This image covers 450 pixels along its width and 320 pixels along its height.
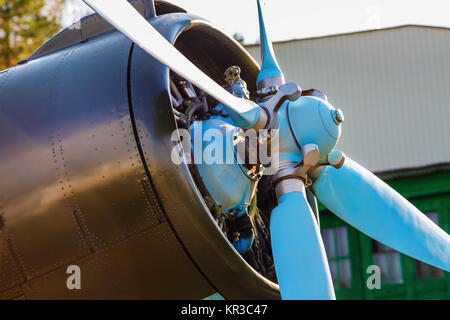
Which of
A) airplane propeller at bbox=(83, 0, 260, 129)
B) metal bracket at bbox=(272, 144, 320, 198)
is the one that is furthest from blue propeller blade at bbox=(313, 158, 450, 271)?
airplane propeller at bbox=(83, 0, 260, 129)

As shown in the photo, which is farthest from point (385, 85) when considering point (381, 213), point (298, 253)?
point (298, 253)

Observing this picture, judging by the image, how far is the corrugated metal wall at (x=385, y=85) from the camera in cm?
1305

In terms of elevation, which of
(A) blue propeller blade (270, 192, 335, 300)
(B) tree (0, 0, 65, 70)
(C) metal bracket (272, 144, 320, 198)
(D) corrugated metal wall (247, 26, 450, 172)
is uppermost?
(B) tree (0, 0, 65, 70)

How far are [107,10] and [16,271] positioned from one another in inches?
85.4

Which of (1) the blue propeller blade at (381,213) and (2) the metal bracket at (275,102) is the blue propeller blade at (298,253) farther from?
(1) the blue propeller blade at (381,213)

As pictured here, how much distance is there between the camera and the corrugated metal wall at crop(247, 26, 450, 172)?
42.8 ft

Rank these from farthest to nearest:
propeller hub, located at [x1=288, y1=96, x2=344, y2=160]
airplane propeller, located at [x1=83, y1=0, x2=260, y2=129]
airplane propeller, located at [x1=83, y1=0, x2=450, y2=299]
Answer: propeller hub, located at [x1=288, y1=96, x2=344, y2=160] → airplane propeller, located at [x1=83, y1=0, x2=450, y2=299] → airplane propeller, located at [x1=83, y1=0, x2=260, y2=129]

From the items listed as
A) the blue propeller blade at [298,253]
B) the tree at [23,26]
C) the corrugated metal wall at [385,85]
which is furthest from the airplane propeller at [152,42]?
the tree at [23,26]

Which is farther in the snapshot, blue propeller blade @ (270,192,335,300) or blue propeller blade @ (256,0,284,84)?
blue propeller blade @ (256,0,284,84)

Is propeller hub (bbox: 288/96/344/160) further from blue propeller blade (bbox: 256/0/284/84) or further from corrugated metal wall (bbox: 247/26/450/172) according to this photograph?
corrugated metal wall (bbox: 247/26/450/172)

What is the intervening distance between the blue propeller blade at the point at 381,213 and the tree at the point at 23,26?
2017 cm

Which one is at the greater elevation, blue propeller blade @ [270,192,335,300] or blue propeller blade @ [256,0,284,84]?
blue propeller blade @ [256,0,284,84]

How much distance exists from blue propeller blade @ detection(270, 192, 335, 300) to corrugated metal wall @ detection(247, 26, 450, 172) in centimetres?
849
